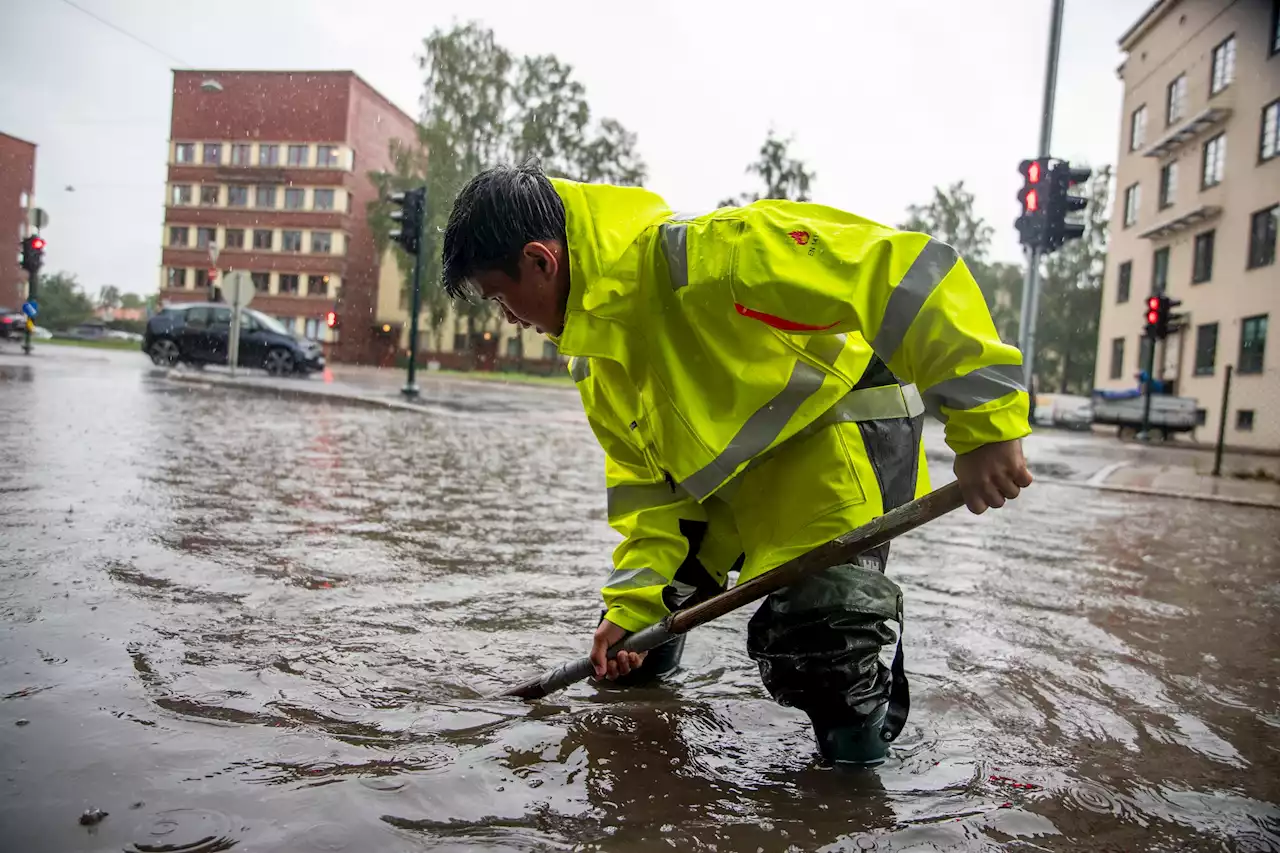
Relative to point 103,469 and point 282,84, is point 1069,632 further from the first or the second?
point 282,84

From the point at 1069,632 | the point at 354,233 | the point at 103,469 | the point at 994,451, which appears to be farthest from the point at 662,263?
the point at 354,233

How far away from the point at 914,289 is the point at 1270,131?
26.6 metres

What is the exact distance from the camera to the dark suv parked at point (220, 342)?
20.3 meters

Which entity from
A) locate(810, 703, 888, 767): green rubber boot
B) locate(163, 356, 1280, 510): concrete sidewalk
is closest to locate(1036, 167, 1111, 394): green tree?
locate(163, 356, 1280, 510): concrete sidewalk

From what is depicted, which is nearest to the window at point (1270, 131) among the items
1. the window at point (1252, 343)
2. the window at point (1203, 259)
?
the window at point (1203, 259)

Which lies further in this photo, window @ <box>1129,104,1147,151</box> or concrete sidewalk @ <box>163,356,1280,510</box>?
window @ <box>1129,104,1147,151</box>

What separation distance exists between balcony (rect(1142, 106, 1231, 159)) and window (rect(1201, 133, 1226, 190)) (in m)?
0.41

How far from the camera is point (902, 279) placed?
5.85ft

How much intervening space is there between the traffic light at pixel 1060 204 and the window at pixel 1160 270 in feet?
63.3

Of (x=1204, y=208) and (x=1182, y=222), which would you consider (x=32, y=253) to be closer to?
(x=1204, y=208)

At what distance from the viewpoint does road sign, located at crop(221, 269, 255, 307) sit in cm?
1642

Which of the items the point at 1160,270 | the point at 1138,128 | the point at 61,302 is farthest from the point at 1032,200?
the point at 61,302

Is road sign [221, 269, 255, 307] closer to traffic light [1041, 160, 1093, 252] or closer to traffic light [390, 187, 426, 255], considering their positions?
traffic light [390, 187, 426, 255]

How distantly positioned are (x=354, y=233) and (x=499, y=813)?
170 feet
